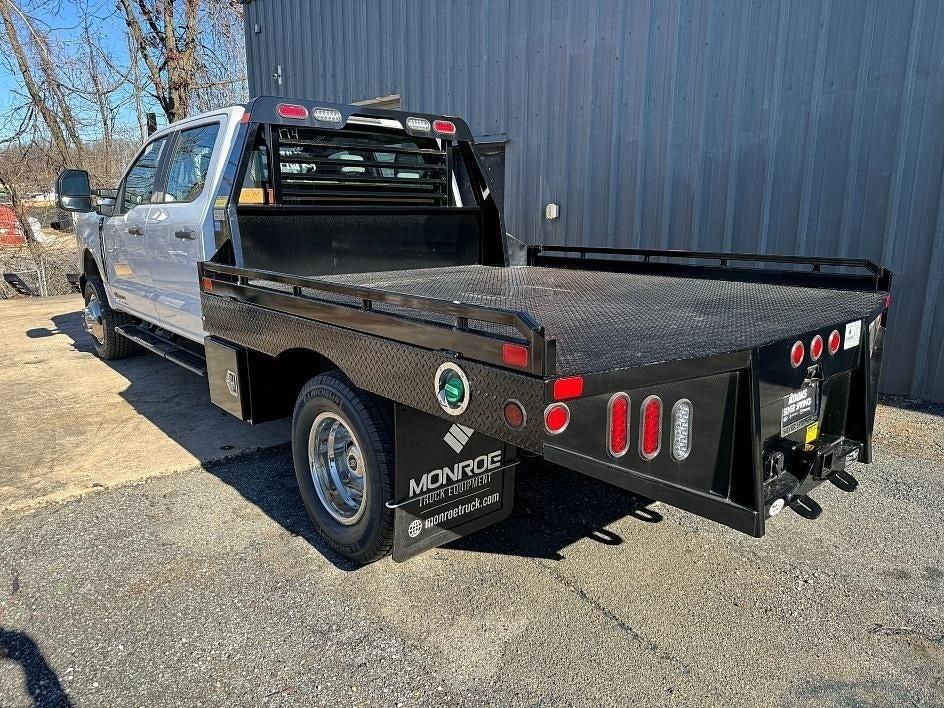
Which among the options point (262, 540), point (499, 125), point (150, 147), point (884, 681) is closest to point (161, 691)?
point (262, 540)

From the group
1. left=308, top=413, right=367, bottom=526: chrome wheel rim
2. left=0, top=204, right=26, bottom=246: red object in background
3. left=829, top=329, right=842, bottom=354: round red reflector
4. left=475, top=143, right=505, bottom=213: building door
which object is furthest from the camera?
left=0, top=204, right=26, bottom=246: red object in background

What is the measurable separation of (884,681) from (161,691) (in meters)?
2.48

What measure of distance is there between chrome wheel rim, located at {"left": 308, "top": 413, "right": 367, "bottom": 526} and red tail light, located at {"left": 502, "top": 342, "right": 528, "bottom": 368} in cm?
133

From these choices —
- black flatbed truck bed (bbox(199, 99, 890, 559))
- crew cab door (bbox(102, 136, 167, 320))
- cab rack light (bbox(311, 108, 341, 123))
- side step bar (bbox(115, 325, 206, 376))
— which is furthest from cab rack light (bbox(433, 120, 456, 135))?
side step bar (bbox(115, 325, 206, 376))

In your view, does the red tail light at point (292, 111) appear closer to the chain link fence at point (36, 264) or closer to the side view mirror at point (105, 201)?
the side view mirror at point (105, 201)

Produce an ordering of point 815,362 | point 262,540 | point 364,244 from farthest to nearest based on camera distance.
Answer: point 364,244 < point 262,540 < point 815,362

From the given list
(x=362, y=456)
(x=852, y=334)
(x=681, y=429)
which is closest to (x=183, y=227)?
(x=362, y=456)

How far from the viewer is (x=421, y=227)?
4977mm

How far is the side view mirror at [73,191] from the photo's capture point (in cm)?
581

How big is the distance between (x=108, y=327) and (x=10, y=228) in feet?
29.9

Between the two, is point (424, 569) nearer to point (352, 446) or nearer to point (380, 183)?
point (352, 446)

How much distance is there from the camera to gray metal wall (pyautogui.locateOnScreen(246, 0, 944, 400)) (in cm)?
545

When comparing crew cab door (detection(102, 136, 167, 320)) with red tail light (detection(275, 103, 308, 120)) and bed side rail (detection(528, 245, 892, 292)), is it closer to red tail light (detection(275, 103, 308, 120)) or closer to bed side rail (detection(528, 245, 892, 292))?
red tail light (detection(275, 103, 308, 120))

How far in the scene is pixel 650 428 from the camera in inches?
85.0
